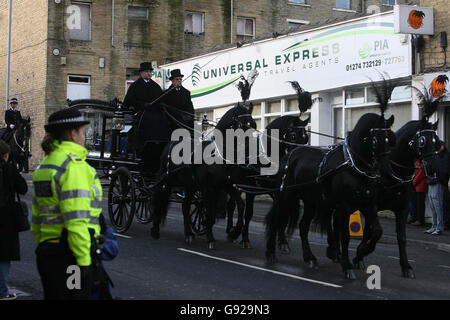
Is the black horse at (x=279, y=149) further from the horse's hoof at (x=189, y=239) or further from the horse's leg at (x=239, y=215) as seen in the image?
the horse's hoof at (x=189, y=239)

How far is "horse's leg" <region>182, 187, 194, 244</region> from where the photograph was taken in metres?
12.7

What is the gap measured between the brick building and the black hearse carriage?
1926 centimetres

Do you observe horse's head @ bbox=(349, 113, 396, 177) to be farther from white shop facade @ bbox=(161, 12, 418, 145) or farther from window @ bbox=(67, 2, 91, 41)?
window @ bbox=(67, 2, 91, 41)

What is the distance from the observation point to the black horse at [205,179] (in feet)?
39.4

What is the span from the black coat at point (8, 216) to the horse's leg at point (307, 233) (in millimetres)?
4393

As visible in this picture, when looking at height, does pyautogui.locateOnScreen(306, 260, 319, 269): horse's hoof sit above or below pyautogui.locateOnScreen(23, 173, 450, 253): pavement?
below

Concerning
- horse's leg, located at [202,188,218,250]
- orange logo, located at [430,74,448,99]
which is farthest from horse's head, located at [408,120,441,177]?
orange logo, located at [430,74,448,99]

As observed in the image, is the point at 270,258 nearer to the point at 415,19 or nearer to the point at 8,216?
the point at 8,216

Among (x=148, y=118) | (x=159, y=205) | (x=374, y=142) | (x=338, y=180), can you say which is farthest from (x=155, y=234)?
(x=374, y=142)

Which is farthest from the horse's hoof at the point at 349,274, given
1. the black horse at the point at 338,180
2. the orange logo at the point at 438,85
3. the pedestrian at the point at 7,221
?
the orange logo at the point at 438,85

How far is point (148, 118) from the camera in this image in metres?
13.8

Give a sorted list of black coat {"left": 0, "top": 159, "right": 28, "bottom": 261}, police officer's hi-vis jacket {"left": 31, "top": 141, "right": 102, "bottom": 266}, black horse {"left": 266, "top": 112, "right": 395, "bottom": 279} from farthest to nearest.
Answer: black horse {"left": 266, "top": 112, "right": 395, "bottom": 279} → black coat {"left": 0, "top": 159, "right": 28, "bottom": 261} → police officer's hi-vis jacket {"left": 31, "top": 141, "right": 102, "bottom": 266}

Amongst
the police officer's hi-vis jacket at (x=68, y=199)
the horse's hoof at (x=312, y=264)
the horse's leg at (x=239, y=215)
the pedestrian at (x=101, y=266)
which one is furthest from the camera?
the horse's leg at (x=239, y=215)

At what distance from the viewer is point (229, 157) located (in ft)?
39.6
